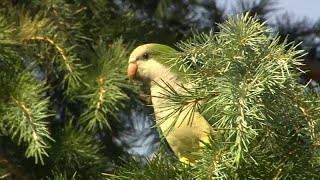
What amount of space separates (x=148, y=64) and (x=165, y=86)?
0.36 ft

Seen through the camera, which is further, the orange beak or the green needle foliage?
the orange beak

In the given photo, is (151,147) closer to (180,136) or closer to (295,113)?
(180,136)

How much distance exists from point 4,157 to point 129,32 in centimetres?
30

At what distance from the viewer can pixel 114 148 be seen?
1.26 m

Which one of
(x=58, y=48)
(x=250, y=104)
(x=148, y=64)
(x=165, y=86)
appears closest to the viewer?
(x=250, y=104)

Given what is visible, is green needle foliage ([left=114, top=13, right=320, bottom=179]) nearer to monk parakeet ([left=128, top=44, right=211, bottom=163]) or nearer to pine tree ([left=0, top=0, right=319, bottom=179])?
pine tree ([left=0, top=0, right=319, bottom=179])

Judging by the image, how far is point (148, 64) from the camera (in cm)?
92

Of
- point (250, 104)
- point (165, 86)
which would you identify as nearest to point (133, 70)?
point (165, 86)

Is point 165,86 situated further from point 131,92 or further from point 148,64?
point 131,92

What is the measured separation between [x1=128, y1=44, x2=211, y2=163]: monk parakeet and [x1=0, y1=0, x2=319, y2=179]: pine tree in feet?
0.18

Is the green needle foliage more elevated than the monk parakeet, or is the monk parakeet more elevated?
the green needle foliage

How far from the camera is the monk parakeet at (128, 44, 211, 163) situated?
80 cm

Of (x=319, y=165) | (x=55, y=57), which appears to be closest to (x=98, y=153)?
(x=55, y=57)

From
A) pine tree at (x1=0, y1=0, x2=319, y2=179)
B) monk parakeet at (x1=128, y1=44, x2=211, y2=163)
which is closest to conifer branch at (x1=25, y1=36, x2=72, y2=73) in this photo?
pine tree at (x1=0, y1=0, x2=319, y2=179)
